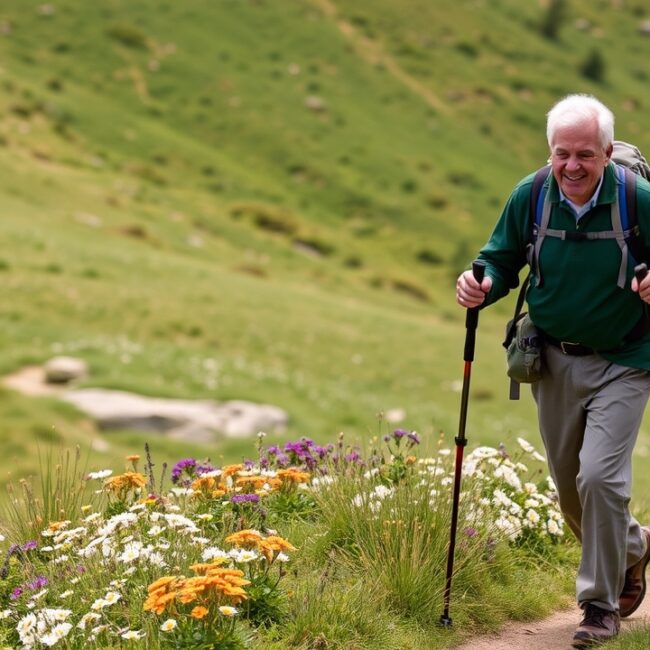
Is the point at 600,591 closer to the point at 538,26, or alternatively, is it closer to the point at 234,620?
the point at 234,620

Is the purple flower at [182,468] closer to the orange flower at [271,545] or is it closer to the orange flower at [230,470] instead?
the orange flower at [230,470]

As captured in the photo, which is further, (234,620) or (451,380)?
(451,380)

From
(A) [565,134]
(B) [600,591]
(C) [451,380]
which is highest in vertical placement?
(A) [565,134]

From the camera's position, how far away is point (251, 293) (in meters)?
32.6

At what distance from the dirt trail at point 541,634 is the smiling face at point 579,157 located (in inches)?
104

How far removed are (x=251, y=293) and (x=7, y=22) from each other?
42971 millimetres

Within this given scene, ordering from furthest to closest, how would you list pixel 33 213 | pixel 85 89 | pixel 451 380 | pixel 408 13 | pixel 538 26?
pixel 538 26 → pixel 408 13 → pixel 85 89 → pixel 33 213 → pixel 451 380

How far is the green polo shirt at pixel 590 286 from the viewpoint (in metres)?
6.14

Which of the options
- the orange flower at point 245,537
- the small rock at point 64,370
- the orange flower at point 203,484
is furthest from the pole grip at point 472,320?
the small rock at point 64,370

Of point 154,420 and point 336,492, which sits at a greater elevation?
point 336,492

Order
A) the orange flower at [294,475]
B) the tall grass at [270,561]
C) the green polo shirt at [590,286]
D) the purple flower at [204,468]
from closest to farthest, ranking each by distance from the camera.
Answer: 1. the tall grass at [270,561]
2. the green polo shirt at [590,286]
3. the orange flower at [294,475]
4. the purple flower at [204,468]

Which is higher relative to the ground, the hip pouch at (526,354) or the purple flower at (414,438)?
the hip pouch at (526,354)

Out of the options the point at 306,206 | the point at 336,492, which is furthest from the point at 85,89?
the point at 336,492

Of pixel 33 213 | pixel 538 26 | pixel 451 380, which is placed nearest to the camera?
pixel 451 380
